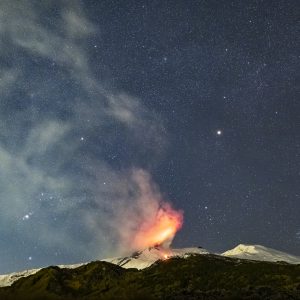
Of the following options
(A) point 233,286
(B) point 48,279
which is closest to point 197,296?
(A) point 233,286

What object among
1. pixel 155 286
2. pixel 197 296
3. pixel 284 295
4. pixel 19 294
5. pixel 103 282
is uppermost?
pixel 103 282

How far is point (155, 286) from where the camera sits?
176625 mm

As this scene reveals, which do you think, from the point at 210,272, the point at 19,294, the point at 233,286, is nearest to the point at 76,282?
the point at 210,272

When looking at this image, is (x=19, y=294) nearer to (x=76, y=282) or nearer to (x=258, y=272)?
(x=258, y=272)

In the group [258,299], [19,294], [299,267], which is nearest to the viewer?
[19,294]

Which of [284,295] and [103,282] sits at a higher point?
[103,282]

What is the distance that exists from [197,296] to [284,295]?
31465 millimetres

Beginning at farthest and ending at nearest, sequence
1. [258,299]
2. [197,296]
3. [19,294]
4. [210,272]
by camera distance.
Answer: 1. [210,272]
2. [197,296]
3. [258,299]
4. [19,294]

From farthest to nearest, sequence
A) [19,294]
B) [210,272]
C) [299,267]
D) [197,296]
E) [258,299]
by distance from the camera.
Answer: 1. [210,272]
2. [299,267]
3. [197,296]
4. [258,299]
5. [19,294]

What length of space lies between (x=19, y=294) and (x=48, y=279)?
573 feet

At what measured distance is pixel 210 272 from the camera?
18962 cm

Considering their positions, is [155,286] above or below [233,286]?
above

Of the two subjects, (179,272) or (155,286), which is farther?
(179,272)

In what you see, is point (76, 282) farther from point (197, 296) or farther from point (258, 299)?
point (258, 299)
